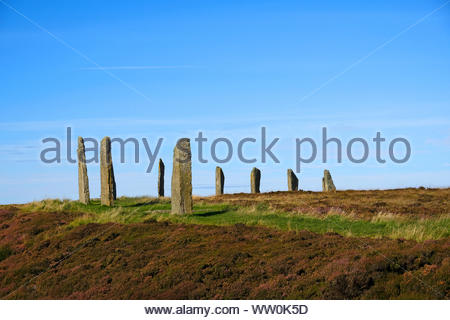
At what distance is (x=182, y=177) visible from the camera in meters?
26.2

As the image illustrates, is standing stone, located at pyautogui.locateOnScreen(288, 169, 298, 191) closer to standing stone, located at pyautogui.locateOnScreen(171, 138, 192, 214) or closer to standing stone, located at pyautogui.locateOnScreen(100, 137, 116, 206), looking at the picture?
standing stone, located at pyautogui.locateOnScreen(100, 137, 116, 206)

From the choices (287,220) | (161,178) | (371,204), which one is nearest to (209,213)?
(287,220)

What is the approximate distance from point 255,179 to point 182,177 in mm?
20049

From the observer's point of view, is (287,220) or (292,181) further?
(292,181)

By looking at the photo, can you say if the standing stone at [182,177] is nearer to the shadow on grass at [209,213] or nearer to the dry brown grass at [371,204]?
the shadow on grass at [209,213]

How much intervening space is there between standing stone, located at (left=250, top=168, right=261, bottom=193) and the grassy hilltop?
1563cm

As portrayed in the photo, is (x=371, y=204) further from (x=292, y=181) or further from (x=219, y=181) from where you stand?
(x=219, y=181)

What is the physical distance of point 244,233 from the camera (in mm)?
20391

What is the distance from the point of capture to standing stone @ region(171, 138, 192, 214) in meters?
26.1

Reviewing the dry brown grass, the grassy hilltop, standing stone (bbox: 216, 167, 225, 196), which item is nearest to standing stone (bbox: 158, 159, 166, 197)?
standing stone (bbox: 216, 167, 225, 196)

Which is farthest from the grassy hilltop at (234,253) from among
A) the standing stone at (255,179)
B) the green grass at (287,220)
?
the standing stone at (255,179)

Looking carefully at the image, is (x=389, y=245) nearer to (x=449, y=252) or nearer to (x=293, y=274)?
(x=449, y=252)

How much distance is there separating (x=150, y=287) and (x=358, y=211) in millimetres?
14323

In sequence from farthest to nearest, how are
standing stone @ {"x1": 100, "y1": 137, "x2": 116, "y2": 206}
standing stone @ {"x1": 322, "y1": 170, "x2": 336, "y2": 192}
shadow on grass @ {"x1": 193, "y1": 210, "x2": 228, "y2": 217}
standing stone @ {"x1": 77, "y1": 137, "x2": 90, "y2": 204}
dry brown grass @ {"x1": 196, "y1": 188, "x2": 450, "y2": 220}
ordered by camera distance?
standing stone @ {"x1": 322, "y1": 170, "x2": 336, "y2": 192}, standing stone @ {"x1": 77, "y1": 137, "x2": 90, "y2": 204}, standing stone @ {"x1": 100, "y1": 137, "x2": 116, "y2": 206}, shadow on grass @ {"x1": 193, "y1": 210, "x2": 228, "y2": 217}, dry brown grass @ {"x1": 196, "y1": 188, "x2": 450, "y2": 220}
